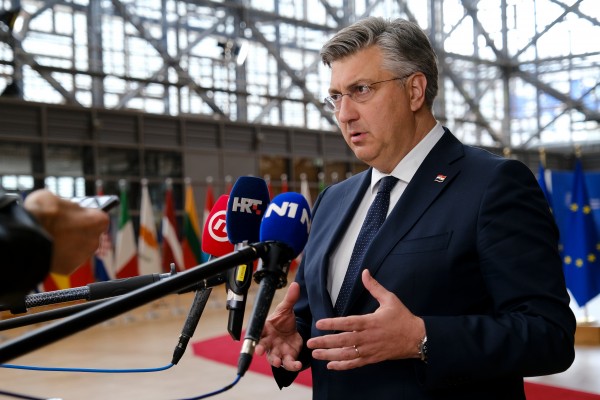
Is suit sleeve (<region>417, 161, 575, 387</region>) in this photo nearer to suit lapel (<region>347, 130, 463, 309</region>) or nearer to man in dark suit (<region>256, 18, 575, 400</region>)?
man in dark suit (<region>256, 18, 575, 400</region>)

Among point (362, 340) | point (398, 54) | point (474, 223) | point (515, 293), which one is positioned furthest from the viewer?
point (398, 54)

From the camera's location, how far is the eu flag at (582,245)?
7.55m

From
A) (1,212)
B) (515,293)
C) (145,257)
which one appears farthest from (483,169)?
(145,257)

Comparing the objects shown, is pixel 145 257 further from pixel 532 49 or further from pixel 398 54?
pixel 532 49

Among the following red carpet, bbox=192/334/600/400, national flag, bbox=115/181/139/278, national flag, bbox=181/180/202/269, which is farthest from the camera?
national flag, bbox=181/180/202/269

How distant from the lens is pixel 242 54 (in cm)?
1513

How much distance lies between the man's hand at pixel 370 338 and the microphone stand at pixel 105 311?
1.13 feet

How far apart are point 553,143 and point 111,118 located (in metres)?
15.0

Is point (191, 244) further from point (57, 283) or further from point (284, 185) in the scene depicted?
point (284, 185)

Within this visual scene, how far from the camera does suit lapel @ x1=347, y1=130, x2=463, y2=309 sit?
162cm

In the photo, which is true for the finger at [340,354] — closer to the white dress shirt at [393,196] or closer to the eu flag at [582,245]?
the white dress shirt at [393,196]

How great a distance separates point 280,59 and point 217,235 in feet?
48.5

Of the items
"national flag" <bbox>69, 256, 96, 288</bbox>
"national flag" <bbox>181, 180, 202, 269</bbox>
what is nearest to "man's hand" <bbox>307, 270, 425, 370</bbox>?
"national flag" <bbox>69, 256, 96, 288</bbox>

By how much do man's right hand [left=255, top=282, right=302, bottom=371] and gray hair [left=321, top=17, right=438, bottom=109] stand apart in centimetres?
62
